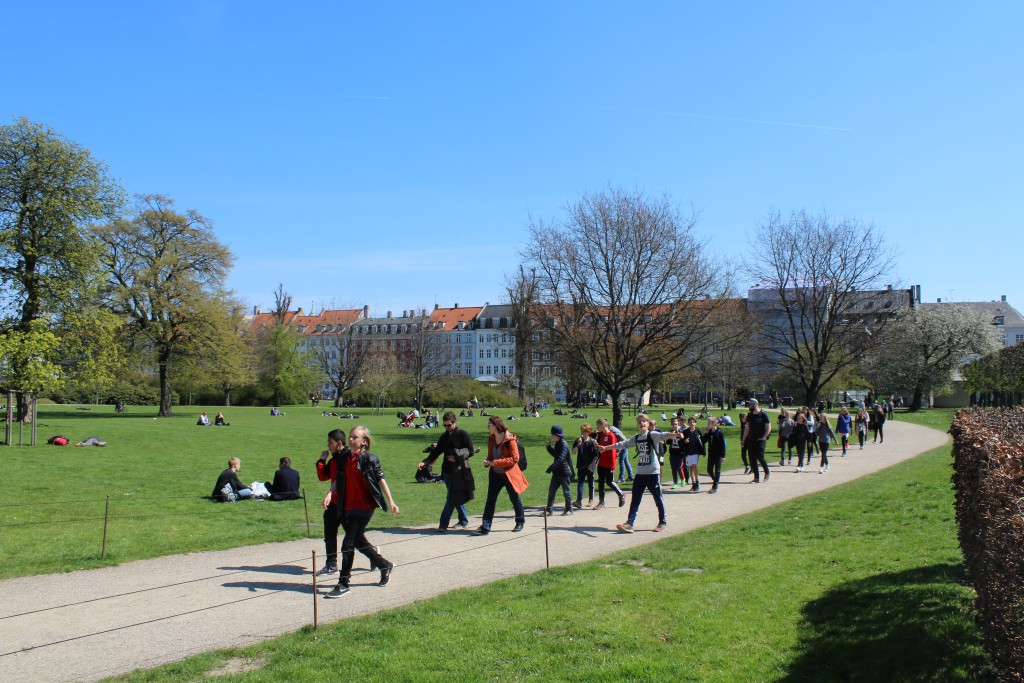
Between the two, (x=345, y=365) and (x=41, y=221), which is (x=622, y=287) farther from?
(x=345, y=365)

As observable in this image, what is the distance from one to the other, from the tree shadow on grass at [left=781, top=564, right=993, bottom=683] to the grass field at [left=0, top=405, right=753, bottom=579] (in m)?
7.52

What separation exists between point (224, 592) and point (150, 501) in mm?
6773

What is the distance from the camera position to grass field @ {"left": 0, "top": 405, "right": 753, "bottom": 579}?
34.9 feet

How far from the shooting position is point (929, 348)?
72.6 m

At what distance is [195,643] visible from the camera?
21.9 ft

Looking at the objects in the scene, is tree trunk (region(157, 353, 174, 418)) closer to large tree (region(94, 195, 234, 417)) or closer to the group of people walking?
large tree (region(94, 195, 234, 417))

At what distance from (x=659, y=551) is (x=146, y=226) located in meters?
51.5

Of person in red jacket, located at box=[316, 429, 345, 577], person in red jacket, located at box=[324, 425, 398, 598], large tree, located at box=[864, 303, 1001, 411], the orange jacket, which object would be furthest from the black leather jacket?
large tree, located at box=[864, 303, 1001, 411]

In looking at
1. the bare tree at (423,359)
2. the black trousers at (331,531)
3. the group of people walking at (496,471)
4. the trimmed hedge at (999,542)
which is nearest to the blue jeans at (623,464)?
the group of people walking at (496,471)

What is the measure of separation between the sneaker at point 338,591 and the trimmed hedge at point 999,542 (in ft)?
19.2

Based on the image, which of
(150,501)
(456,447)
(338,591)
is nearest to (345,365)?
(150,501)

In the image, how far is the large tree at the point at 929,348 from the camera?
71.5m

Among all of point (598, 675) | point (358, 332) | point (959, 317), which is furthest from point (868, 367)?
point (358, 332)

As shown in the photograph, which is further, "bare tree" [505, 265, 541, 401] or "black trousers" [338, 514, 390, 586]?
"bare tree" [505, 265, 541, 401]
